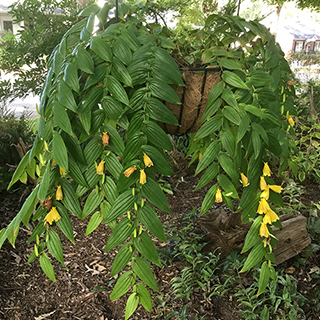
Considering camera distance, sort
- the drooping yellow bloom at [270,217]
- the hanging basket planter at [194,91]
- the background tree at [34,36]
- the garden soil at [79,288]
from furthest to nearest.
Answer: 1. the background tree at [34,36]
2. the garden soil at [79,288]
3. the hanging basket planter at [194,91]
4. the drooping yellow bloom at [270,217]

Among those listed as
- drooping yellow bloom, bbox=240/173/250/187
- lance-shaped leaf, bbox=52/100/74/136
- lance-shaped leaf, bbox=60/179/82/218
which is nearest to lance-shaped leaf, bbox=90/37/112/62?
lance-shaped leaf, bbox=52/100/74/136

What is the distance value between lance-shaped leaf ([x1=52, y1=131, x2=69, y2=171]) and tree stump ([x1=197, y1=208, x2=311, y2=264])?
1.19 metres

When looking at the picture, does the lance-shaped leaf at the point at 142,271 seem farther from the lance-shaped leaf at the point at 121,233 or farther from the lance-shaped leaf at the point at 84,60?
the lance-shaped leaf at the point at 84,60

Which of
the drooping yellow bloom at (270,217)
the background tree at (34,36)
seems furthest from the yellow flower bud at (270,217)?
the background tree at (34,36)

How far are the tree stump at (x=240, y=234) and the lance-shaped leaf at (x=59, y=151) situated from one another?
46.8 inches

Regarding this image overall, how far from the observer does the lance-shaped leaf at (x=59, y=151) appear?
52 cm

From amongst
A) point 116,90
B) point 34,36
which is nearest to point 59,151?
point 116,90

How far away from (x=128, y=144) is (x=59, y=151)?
0.39 ft

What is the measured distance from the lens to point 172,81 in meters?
0.61

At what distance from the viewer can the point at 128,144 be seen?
0.56 metres

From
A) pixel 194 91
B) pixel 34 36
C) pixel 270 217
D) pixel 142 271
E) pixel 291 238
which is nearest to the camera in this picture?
pixel 142 271

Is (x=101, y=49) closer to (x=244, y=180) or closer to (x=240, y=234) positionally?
(x=244, y=180)

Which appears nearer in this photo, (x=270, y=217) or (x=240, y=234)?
(x=270, y=217)

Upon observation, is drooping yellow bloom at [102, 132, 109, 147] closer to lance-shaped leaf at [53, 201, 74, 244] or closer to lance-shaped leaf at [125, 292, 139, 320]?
lance-shaped leaf at [53, 201, 74, 244]
